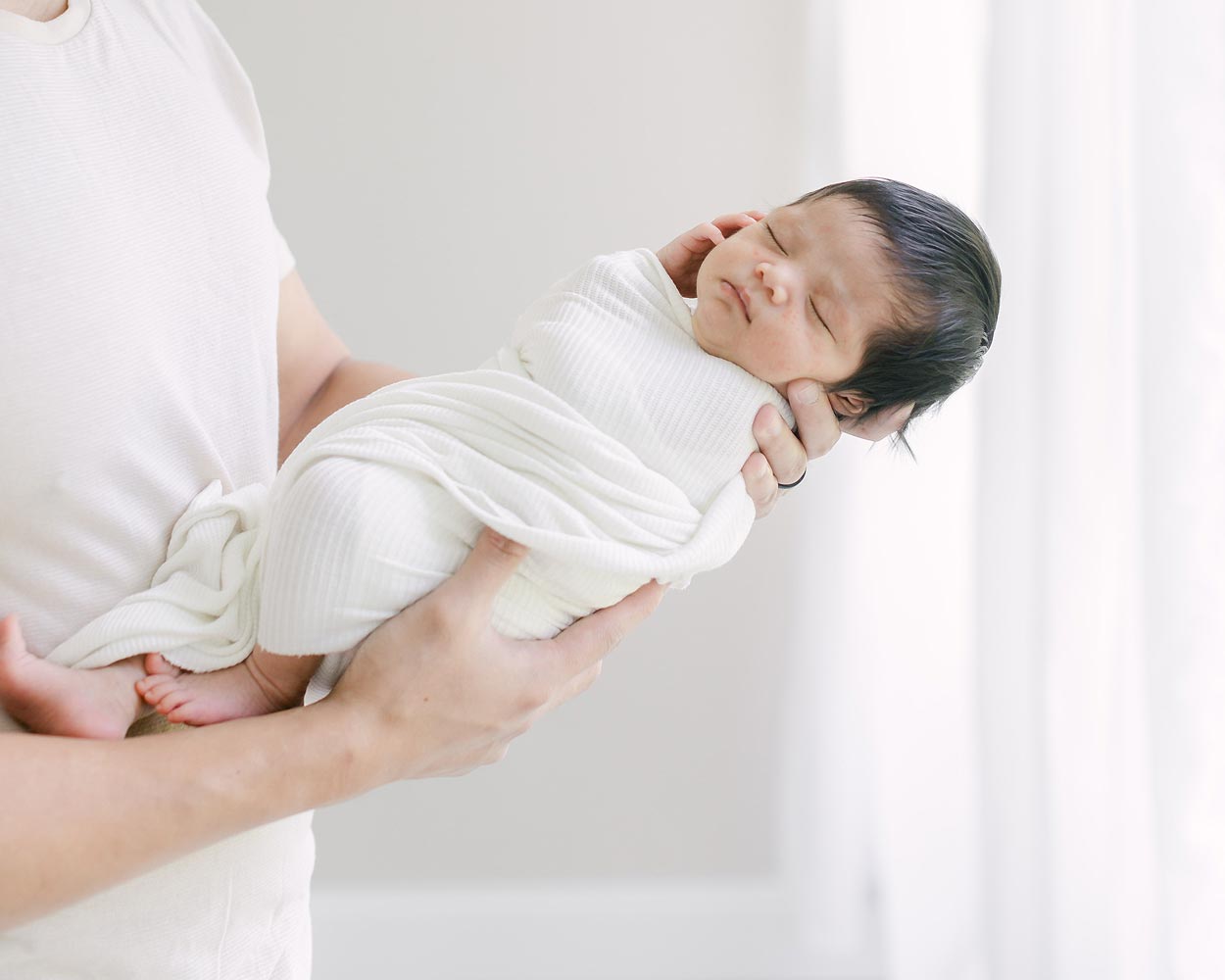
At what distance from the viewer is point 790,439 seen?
971 mm

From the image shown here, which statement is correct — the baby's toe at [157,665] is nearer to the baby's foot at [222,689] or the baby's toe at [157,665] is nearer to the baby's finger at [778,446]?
the baby's foot at [222,689]

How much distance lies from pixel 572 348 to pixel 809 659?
1.56 meters

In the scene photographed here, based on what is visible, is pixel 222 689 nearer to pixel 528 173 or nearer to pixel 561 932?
pixel 528 173

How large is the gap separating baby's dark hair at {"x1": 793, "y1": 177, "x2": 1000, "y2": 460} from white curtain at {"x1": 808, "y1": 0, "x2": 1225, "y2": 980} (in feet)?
0.52

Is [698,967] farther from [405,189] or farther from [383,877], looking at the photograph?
[405,189]

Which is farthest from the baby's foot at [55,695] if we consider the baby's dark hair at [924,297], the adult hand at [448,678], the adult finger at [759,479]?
the baby's dark hair at [924,297]

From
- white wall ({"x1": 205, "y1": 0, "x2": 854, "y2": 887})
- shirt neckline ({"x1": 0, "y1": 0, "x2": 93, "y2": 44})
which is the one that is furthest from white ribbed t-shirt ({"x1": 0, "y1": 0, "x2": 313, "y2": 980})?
white wall ({"x1": 205, "y1": 0, "x2": 854, "y2": 887})

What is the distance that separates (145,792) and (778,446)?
56cm

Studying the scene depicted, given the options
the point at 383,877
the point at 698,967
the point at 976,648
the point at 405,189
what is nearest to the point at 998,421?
the point at 976,648

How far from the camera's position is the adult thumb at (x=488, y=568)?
82 cm

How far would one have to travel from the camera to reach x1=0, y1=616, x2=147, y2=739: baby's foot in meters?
0.74

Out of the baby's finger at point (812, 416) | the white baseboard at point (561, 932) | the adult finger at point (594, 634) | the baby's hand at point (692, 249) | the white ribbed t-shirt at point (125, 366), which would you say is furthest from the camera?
the white baseboard at point (561, 932)

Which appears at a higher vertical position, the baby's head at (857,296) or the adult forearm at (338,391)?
the baby's head at (857,296)

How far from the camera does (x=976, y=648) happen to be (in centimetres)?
156
